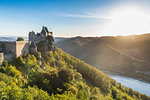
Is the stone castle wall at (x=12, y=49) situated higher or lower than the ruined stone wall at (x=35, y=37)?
lower

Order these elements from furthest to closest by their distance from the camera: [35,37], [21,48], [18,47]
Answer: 1. [35,37]
2. [21,48]
3. [18,47]

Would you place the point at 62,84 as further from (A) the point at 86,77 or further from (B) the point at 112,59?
(B) the point at 112,59

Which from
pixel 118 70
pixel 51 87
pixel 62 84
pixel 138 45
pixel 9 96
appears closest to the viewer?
pixel 9 96

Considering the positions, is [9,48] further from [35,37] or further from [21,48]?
[35,37]

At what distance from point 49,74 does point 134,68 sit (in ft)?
418

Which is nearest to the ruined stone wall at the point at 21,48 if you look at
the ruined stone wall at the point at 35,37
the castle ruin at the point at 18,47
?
the castle ruin at the point at 18,47

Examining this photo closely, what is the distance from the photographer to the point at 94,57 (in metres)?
170

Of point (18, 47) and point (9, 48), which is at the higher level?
point (18, 47)

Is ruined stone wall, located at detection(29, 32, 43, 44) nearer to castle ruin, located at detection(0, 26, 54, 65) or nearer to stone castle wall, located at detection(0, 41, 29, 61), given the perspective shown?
castle ruin, located at detection(0, 26, 54, 65)

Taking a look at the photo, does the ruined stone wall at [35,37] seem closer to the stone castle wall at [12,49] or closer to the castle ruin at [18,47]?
the castle ruin at [18,47]

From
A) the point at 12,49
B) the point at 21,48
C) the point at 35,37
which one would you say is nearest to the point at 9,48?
the point at 12,49

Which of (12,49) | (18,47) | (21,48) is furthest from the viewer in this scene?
(21,48)

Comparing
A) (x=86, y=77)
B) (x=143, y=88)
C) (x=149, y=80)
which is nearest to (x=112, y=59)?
(x=149, y=80)

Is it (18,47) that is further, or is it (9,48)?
(18,47)
